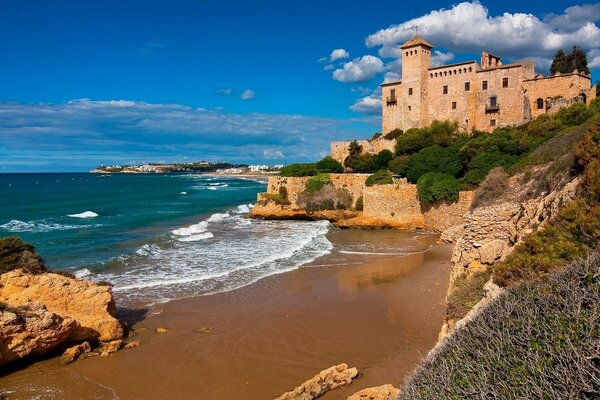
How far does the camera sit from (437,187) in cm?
2542

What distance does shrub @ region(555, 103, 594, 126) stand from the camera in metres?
24.1

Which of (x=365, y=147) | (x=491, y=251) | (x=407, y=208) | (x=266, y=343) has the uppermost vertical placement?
(x=365, y=147)

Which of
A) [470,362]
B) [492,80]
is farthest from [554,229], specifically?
[492,80]

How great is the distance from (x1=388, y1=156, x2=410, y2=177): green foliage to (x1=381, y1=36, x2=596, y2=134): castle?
23.6 feet

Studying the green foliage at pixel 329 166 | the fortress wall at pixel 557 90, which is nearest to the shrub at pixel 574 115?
the fortress wall at pixel 557 90

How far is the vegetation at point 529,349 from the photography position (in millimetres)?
3199

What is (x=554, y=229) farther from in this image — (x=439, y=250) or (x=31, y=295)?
(x=439, y=250)

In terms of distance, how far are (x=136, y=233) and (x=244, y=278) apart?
44.3 feet

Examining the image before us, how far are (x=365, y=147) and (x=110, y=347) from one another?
31113 millimetres

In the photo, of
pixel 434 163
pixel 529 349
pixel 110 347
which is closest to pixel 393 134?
pixel 434 163

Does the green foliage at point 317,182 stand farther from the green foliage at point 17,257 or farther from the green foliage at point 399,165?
the green foliage at point 17,257

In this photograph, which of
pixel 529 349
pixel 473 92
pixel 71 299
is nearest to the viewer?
pixel 529 349

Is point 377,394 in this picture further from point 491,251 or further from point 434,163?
point 434,163

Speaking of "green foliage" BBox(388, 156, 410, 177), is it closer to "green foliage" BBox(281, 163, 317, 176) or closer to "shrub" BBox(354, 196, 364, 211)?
"shrub" BBox(354, 196, 364, 211)
